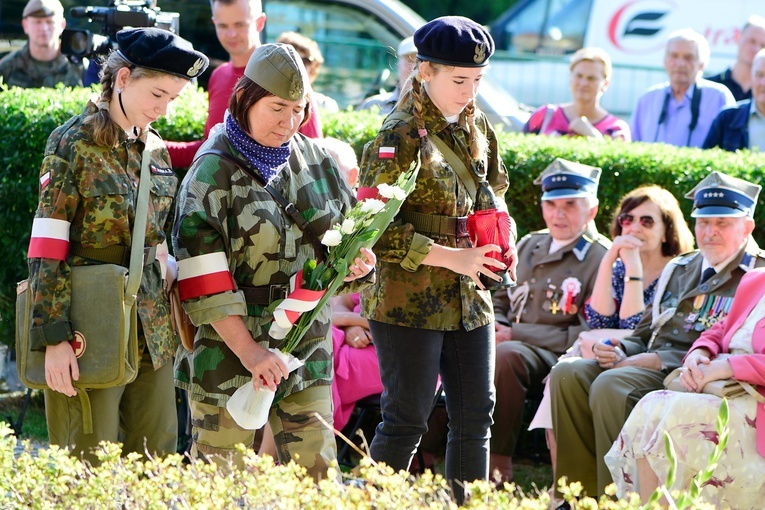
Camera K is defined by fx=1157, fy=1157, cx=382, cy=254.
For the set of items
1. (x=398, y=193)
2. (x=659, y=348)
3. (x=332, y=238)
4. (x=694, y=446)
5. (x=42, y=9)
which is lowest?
(x=694, y=446)

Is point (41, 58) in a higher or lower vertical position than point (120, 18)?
lower

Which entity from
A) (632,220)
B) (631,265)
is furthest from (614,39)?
(631,265)

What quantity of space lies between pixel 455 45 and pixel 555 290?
2.37 metres

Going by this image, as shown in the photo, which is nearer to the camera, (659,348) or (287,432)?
(287,432)

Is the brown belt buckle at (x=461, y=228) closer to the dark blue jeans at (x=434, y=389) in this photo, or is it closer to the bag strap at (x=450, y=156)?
the bag strap at (x=450, y=156)

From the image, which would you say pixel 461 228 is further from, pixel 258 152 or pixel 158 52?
pixel 158 52

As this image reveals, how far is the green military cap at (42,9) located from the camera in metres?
8.98

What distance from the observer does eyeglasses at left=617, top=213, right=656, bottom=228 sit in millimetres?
5992

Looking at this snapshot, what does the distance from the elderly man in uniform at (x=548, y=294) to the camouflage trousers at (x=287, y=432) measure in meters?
2.25

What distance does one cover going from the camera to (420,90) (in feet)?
13.9

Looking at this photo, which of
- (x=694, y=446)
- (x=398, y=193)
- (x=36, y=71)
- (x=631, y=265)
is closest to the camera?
(x=398, y=193)

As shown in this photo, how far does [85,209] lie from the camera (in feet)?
12.7

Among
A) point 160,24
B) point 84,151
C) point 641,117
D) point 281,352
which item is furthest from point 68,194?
point 641,117

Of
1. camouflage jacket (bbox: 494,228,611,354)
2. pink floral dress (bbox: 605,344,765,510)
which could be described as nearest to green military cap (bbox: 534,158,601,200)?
camouflage jacket (bbox: 494,228,611,354)
